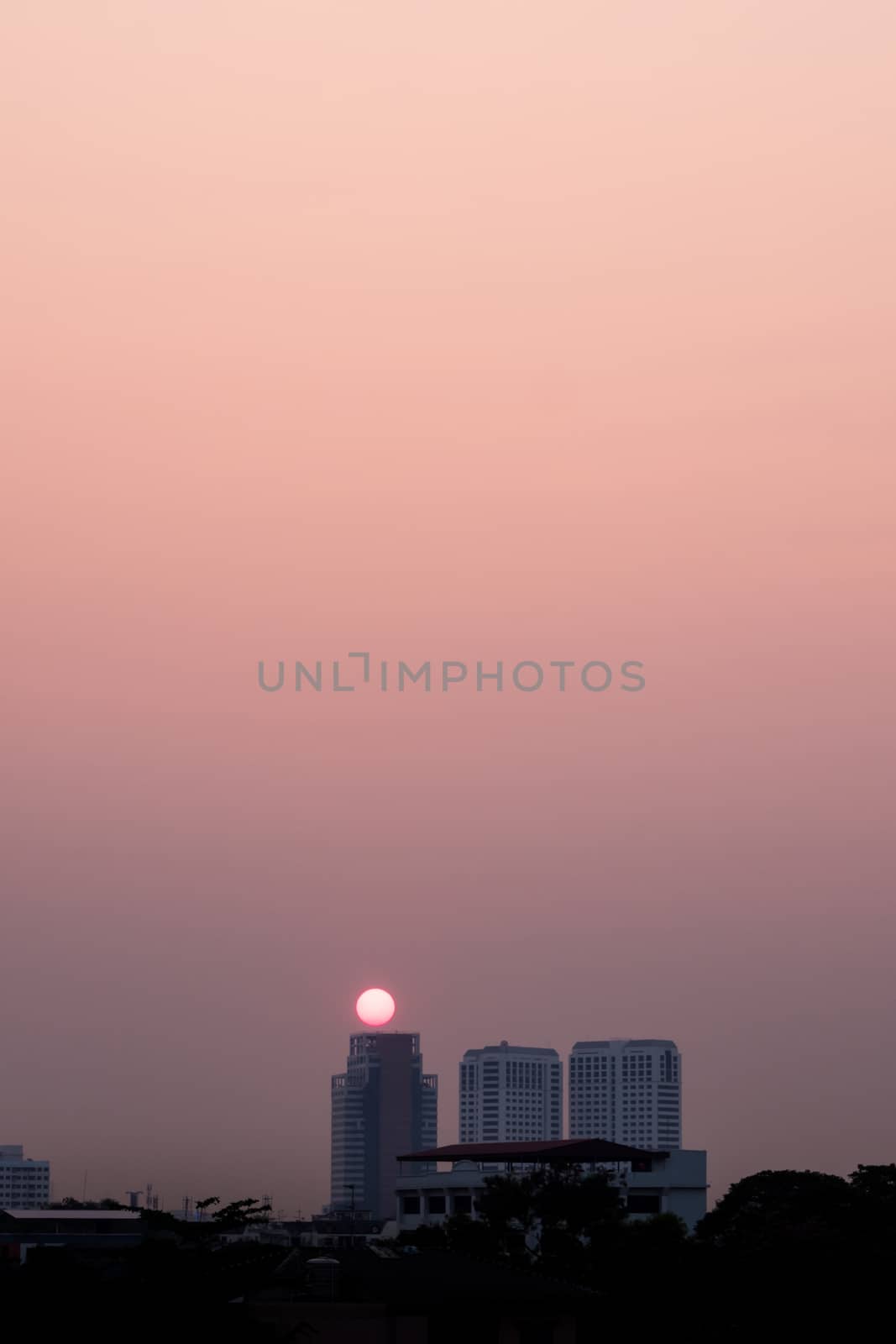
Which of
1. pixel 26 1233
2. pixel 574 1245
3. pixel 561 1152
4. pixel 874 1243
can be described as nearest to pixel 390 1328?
pixel 874 1243

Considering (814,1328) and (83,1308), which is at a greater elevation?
(83,1308)

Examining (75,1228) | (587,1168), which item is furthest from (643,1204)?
(75,1228)

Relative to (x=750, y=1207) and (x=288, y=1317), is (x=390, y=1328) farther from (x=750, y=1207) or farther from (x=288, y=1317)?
(x=750, y=1207)

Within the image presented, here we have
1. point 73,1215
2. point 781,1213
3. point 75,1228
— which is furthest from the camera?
point 73,1215

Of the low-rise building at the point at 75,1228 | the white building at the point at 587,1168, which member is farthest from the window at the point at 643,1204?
the low-rise building at the point at 75,1228

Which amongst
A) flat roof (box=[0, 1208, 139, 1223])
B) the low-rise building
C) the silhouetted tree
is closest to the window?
the silhouetted tree

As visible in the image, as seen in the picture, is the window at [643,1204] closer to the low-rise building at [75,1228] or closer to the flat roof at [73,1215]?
the low-rise building at [75,1228]

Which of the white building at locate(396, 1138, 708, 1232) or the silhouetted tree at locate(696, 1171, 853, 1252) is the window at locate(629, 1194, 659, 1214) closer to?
the white building at locate(396, 1138, 708, 1232)

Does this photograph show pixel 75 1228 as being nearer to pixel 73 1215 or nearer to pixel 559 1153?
pixel 73 1215
